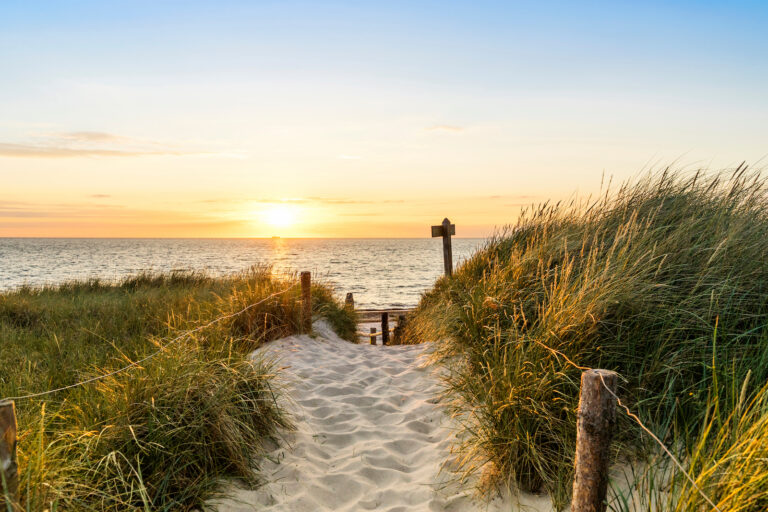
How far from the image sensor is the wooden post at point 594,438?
7.55 ft

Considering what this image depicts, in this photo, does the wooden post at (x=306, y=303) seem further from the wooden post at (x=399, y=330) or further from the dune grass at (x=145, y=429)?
the wooden post at (x=399, y=330)

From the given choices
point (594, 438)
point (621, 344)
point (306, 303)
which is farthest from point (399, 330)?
point (594, 438)

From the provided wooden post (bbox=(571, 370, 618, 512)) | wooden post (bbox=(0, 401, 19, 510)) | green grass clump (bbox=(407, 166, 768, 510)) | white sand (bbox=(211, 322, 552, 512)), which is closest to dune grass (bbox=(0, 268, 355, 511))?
wooden post (bbox=(0, 401, 19, 510))

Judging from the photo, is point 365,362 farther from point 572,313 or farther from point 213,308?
point 572,313

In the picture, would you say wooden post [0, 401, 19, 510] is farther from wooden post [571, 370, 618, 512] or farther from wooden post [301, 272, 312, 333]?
wooden post [301, 272, 312, 333]

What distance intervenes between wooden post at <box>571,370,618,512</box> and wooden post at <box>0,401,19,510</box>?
2.59m

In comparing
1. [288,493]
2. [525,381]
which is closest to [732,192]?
[525,381]

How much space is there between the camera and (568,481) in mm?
3150

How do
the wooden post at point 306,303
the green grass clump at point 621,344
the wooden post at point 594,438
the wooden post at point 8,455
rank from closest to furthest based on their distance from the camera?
the wooden post at point 8,455 < the wooden post at point 594,438 < the green grass clump at point 621,344 < the wooden post at point 306,303

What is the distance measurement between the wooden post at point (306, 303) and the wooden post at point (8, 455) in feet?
19.8

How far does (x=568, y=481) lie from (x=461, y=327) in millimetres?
2558

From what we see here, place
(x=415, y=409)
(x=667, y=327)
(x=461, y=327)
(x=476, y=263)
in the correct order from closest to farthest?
(x=667, y=327) → (x=415, y=409) → (x=461, y=327) → (x=476, y=263)

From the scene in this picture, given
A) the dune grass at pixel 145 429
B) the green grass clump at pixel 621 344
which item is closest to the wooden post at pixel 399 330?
the green grass clump at pixel 621 344

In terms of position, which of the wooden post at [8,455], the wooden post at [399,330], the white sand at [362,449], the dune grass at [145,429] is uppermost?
the wooden post at [8,455]
